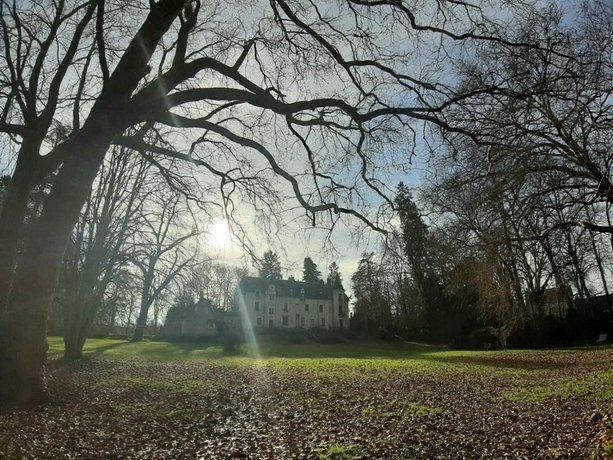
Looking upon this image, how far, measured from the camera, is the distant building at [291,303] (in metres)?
66.3

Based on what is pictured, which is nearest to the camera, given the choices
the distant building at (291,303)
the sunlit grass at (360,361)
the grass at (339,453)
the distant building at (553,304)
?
the grass at (339,453)

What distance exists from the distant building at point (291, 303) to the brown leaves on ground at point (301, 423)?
52.9m

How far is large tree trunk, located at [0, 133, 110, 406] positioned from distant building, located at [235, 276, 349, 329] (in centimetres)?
5579

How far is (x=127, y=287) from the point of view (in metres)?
25.8

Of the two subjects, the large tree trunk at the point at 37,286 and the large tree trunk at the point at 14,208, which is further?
the large tree trunk at the point at 14,208

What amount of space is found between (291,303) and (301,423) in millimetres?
63639

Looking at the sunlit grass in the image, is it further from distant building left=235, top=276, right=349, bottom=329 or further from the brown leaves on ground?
distant building left=235, top=276, right=349, bottom=329

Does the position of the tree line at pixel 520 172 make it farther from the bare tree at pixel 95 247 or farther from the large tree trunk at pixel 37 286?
the bare tree at pixel 95 247

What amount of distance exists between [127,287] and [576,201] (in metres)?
22.9

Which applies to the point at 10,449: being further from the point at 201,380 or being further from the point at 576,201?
the point at 576,201

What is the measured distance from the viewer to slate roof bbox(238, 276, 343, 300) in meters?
66.8

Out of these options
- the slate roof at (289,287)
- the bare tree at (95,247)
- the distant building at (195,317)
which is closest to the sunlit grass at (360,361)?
the bare tree at (95,247)

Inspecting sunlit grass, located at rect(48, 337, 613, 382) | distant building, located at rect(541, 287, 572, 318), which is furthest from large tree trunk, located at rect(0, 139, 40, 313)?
distant building, located at rect(541, 287, 572, 318)

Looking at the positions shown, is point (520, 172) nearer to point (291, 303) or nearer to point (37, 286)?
point (37, 286)
